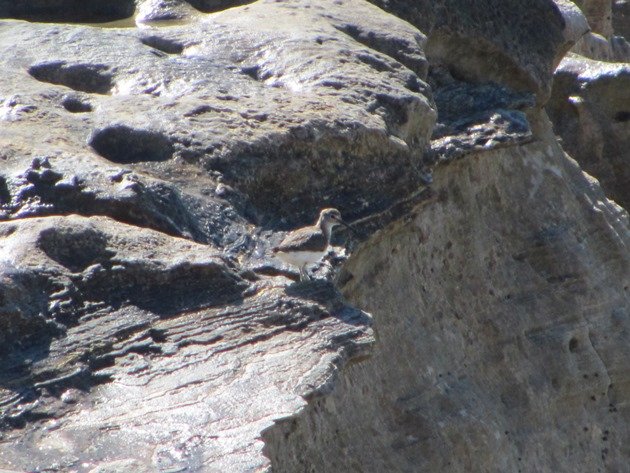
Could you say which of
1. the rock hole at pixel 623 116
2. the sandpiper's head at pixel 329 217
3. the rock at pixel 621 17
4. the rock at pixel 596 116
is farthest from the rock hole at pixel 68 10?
the rock at pixel 621 17

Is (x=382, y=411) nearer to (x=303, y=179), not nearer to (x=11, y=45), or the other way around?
(x=303, y=179)

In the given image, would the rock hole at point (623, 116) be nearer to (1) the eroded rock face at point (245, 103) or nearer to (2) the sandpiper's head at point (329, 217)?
(1) the eroded rock face at point (245, 103)

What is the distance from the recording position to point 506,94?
7.34 metres

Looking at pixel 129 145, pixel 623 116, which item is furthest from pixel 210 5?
pixel 623 116

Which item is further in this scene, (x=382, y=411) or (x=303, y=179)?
(x=382, y=411)

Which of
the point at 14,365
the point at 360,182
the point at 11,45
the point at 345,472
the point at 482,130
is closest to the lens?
the point at 14,365

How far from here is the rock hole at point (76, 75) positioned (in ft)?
18.6

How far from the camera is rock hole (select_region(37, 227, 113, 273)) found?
4203 millimetres

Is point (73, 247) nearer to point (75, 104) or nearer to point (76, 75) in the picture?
point (75, 104)

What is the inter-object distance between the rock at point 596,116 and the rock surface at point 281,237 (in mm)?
1911

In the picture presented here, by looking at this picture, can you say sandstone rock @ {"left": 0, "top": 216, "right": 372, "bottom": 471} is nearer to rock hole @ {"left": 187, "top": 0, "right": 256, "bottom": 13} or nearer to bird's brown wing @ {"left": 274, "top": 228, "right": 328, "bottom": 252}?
bird's brown wing @ {"left": 274, "top": 228, "right": 328, "bottom": 252}

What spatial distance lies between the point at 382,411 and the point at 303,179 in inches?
50.2

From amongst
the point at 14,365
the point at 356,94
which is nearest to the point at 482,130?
the point at 356,94

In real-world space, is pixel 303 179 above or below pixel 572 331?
above
